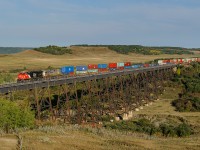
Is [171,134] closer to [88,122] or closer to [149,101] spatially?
[88,122]

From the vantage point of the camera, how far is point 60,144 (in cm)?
2573

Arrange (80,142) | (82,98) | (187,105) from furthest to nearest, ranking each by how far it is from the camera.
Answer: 1. (187,105)
2. (82,98)
3. (80,142)

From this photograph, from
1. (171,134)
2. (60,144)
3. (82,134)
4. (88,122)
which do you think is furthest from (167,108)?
(60,144)

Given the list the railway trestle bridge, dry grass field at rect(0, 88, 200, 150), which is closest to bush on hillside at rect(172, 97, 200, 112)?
the railway trestle bridge

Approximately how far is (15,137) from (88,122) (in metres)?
22.4

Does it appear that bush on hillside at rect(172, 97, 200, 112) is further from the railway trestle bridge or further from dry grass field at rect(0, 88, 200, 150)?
dry grass field at rect(0, 88, 200, 150)

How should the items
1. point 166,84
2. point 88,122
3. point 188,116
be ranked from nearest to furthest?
point 88,122 → point 188,116 → point 166,84

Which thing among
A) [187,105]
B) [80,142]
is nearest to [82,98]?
[187,105]

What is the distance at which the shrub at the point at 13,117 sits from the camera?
3372cm

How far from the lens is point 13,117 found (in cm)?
3488

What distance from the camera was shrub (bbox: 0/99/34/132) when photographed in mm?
33719

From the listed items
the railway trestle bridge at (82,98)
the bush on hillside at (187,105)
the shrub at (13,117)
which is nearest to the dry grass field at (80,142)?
the shrub at (13,117)

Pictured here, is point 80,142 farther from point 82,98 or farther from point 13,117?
point 82,98

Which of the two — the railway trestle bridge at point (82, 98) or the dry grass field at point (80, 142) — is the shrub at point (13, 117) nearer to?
the railway trestle bridge at point (82, 98)
